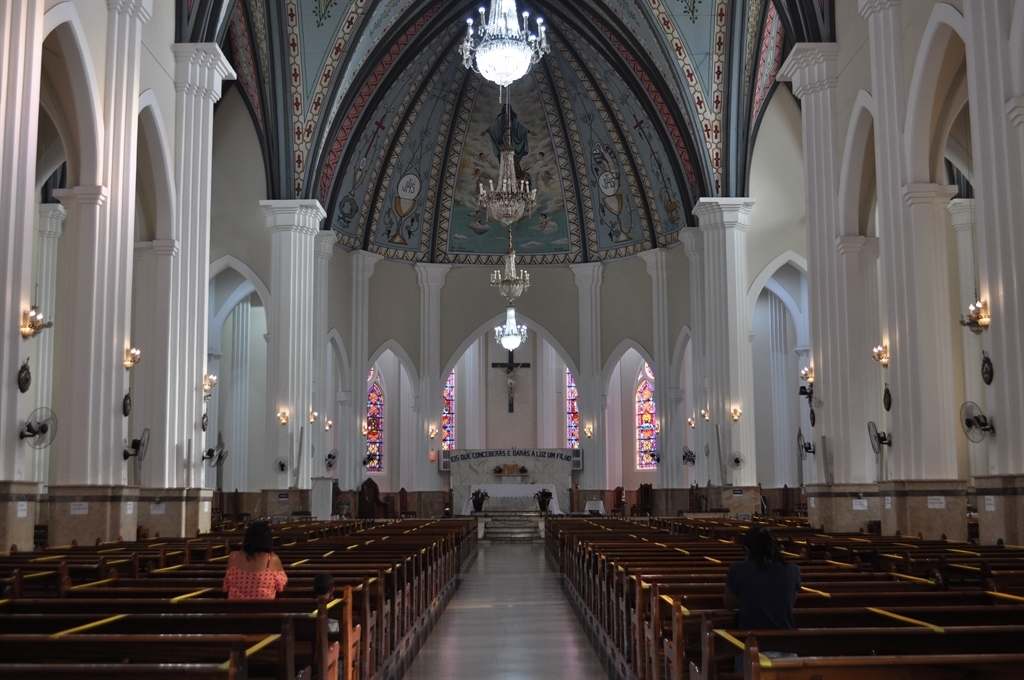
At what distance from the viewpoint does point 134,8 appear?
1432cm

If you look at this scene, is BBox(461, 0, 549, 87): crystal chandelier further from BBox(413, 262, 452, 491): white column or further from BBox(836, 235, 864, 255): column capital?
BBox(413, 262, 452, 491): white column

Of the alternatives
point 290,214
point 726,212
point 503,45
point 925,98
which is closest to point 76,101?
point 503,45

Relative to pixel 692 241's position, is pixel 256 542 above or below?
below

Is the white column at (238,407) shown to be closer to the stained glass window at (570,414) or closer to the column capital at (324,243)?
the column capital at (324,243)

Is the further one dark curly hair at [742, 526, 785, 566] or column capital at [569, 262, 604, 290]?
column capital at [569, 262, 604, 290]

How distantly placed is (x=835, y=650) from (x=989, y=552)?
5.33m

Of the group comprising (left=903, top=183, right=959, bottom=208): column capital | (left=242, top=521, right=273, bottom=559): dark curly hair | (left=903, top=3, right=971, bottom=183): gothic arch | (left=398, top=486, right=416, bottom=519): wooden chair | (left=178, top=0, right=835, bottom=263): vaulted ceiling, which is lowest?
(left=398, top=486, right=416, bottom=519): wooden chair

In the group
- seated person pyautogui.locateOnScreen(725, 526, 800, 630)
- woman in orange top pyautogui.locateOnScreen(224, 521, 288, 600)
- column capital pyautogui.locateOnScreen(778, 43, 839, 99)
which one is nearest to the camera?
seated person pyautogui.locateOnScreen(725, 526, 800, 630)

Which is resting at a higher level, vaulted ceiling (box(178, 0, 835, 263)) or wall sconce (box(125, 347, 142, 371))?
vaulted ceiling (box(178, 0, 835, 263))

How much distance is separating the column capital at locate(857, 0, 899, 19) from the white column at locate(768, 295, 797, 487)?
15.1 m

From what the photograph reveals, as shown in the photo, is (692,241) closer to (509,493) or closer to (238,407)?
(509,493)

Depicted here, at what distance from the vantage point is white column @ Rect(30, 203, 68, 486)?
19922mm

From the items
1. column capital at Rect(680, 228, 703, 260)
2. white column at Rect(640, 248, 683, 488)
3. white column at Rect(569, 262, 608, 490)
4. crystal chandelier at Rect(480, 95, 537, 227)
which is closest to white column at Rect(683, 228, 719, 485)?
column capital at Rect(680, 228, 703, 260)

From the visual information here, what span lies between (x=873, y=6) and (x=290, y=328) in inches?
572
